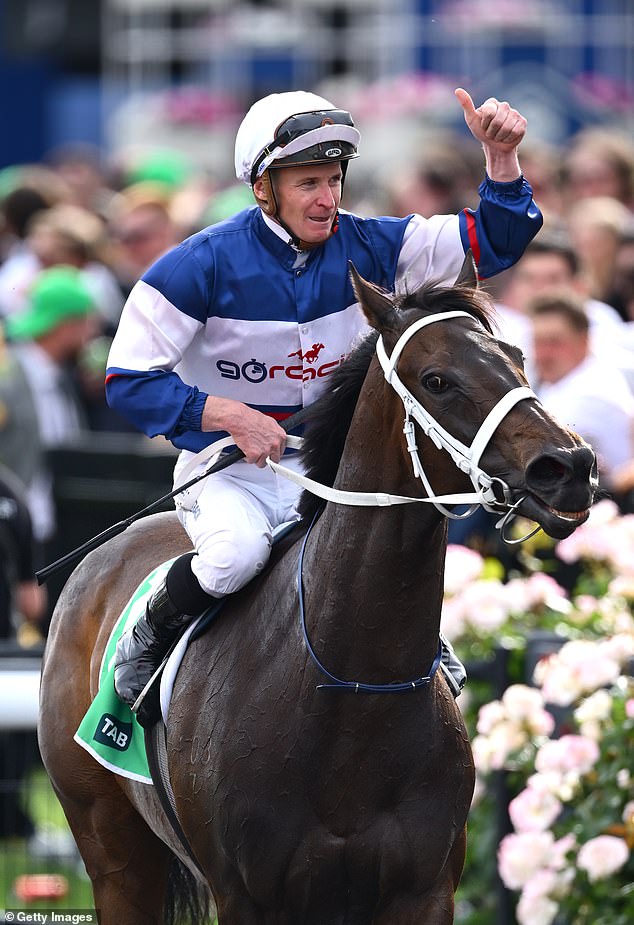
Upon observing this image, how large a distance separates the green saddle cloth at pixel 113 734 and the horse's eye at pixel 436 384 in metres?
1.17

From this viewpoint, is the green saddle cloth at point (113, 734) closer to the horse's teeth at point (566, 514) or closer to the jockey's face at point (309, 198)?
the jockey's face at point (309, 198)

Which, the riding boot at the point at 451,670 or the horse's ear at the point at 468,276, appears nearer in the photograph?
the horse's ear at the point at 468,276

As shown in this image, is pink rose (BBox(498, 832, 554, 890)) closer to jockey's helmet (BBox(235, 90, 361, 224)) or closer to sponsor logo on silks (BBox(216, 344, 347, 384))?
sponsor logo on silks (BBox(216, 344, 347, 384))

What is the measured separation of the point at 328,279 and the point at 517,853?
196 cm

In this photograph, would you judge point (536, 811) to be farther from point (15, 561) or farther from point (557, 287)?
point (557, 287)

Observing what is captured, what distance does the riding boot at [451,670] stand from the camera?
437 centimetres

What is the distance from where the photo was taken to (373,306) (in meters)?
3.99

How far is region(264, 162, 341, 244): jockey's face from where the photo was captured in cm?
434

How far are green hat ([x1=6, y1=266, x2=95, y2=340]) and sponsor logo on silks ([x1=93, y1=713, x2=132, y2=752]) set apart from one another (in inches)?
206

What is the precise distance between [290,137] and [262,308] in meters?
0.42

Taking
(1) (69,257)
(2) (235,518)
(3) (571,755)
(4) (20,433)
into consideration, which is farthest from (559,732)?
(1) (69,257)

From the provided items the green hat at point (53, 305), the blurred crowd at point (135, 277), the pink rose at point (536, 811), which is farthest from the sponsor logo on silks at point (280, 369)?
the green hat at point (53, 305)

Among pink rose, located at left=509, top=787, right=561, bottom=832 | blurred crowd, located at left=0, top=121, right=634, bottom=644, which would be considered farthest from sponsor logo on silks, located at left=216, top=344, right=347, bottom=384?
blurred crowd, located at left=0, top=121, right=634, bottom=644

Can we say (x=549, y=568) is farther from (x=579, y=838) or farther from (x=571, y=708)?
(x=579, y=838)
